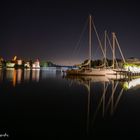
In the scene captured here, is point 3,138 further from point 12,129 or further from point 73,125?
point 73,125

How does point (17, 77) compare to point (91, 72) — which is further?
point (91, 72)

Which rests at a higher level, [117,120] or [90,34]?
[90,34]

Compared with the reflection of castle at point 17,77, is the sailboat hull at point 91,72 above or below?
above

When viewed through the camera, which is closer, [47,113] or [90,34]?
[47,113]

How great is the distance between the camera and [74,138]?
8594mm

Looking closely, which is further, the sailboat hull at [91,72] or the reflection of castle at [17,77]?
the sailboat hull at [91,72]

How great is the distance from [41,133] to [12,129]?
1238mm

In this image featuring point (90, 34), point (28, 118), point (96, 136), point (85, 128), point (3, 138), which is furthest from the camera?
point (90, 34)

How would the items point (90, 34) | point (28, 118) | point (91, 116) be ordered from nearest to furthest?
point (28, 118) → point (91, 116) → point (90, 34)

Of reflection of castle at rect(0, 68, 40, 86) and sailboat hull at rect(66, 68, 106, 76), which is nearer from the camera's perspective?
reflection of castle at rect(0, 68, 40, 86)

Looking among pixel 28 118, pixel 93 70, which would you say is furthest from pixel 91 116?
pixel 93 70

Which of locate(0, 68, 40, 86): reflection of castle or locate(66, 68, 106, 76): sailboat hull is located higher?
locate(66, 68, 106, 76): sailboat hull

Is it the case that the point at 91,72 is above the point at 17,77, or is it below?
above

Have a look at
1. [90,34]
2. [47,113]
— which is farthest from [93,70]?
[47,113]
